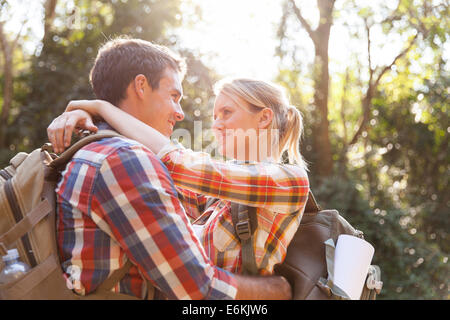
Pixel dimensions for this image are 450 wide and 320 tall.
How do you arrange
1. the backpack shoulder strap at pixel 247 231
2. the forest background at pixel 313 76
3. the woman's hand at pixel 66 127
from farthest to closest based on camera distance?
the forest background at pixel 313 76
the backpack shoulder strap at pixel 247 231
the woman's hand at pixel 66 127

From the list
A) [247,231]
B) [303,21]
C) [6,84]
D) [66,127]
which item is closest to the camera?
[66,127]

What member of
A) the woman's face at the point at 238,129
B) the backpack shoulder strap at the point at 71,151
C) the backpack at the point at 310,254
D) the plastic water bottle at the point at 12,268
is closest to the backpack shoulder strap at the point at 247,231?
the backpack at the point at 310,254

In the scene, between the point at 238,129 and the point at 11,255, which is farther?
the point at 238,129

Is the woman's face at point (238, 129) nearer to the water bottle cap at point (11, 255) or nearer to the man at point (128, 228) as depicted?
the man at point (128, 228)

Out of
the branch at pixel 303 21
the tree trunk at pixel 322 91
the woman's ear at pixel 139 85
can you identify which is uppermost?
the branch at pixel 303 21

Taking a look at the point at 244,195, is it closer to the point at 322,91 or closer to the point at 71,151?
the point at 71,151

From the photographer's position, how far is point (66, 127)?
1822mm

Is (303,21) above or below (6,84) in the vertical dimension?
above

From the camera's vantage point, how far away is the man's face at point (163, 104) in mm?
2232

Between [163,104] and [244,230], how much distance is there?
2.61 ft

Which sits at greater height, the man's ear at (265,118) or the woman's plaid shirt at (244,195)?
the man's ear at (265,118)

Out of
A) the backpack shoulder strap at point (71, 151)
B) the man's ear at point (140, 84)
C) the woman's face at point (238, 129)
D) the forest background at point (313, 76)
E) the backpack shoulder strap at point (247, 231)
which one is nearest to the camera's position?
the backpack shoulder strap at point (71, 151)

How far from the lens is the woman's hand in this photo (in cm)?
182

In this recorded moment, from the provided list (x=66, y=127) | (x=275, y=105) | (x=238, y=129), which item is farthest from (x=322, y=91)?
(x=66, y=127)
